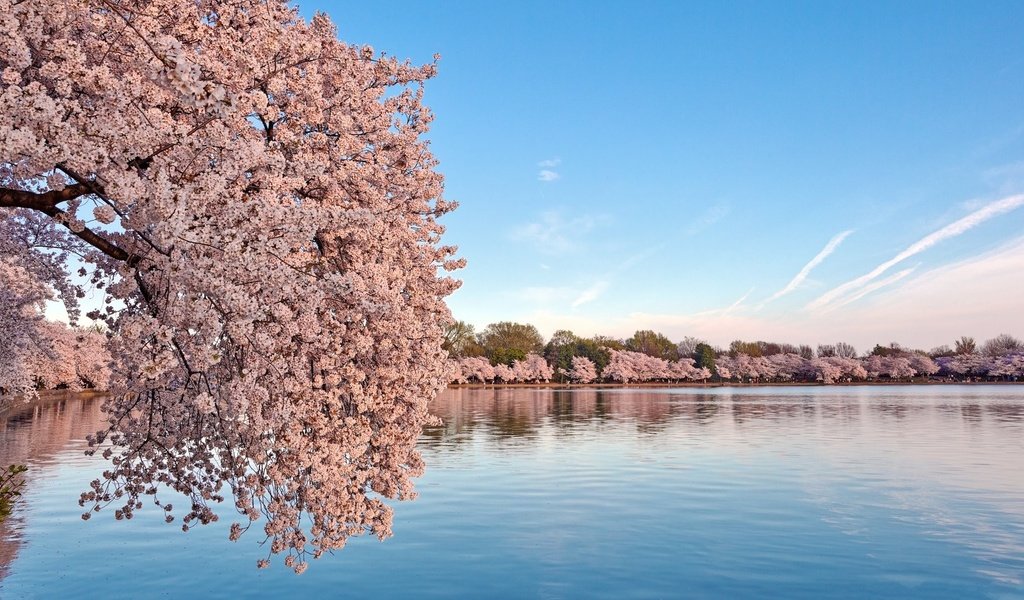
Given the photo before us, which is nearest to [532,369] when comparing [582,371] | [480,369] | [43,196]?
[582,371]

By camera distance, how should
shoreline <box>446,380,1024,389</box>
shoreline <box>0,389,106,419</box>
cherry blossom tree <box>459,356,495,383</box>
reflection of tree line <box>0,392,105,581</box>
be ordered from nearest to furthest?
reflection of tree line <box>0,392,105,581</box> → shoreline <box>0,389,106,419</box> → shoreline <box>446,380,1024,389</box> → cherry blossom tree <box>459,356,495,383</box>

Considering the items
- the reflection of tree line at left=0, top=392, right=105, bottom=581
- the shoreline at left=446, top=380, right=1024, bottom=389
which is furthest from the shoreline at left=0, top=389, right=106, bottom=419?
the shoreline at left=446, top=380, right=1024, bottom=389

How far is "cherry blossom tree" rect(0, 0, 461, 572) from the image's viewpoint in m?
7.34

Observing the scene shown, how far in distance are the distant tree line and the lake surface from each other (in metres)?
121

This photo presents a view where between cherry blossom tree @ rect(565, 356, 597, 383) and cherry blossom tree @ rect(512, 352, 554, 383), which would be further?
cherry blossom tree @ rect(565, 356, 597, 383)

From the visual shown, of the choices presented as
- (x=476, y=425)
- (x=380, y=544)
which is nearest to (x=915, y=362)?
(x=476, y=425)

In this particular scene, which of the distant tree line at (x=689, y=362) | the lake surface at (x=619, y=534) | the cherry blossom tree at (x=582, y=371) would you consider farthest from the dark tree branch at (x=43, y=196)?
the cherry blossom tree at (x=582, y=371)

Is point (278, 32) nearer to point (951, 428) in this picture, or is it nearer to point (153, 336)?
point (153, 336)

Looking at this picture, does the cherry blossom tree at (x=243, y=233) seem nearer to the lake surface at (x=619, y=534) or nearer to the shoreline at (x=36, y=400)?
the lake surface at (x=619, y=534)

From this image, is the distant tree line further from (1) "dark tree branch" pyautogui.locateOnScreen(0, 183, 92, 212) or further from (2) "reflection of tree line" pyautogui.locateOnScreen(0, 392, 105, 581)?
(1) "dark tree branch" pyautogui.locateOnScreen(0, 183, 92, 212)

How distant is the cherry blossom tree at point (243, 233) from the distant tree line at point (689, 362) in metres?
137

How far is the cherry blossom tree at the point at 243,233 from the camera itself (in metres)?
7.34

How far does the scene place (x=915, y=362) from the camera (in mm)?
167500

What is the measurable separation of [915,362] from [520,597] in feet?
593
